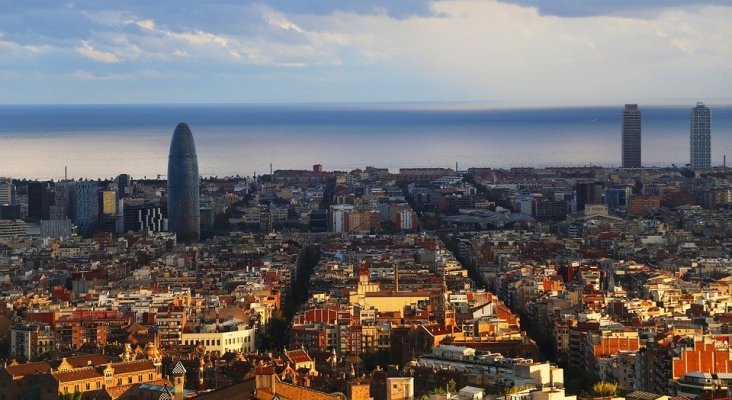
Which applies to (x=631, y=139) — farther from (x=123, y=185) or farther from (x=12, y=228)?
(x=12, y=228)

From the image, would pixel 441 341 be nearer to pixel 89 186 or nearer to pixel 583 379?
pixel 583 379

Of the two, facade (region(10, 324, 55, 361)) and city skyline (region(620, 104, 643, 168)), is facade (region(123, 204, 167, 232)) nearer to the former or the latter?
facade (region(10, 324, 55, 361))

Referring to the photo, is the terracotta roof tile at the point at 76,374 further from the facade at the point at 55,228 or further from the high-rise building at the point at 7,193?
the high-rise building at the point at 7,193

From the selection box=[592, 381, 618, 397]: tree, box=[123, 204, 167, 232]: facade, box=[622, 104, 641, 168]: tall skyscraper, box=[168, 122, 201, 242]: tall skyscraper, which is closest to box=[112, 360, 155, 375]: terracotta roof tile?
box=[592, 381, 618, 397]: tree

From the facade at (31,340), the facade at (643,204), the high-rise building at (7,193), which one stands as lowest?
the facade at (31,340)

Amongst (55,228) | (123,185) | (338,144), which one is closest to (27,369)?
(55,228)

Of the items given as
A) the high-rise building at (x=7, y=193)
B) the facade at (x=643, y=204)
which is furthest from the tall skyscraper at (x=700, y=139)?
the high-rise building at (x=7, y=193)
